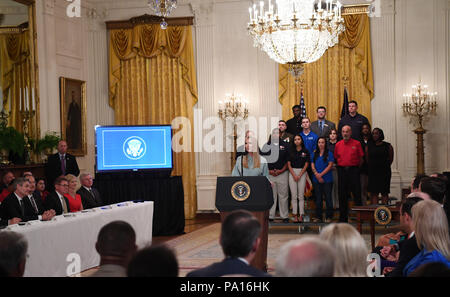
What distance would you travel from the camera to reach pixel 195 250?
869 centimetres

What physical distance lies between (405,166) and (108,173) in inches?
236

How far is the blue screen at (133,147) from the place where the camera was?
10352 millimetres

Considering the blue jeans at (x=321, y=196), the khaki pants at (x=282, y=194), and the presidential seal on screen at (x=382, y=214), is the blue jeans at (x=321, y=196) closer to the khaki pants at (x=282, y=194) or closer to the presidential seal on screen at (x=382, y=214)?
the khaki pants at (x=282, y=194)

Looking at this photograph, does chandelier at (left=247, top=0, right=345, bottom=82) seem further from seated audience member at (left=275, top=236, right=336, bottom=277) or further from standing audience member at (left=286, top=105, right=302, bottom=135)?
seated audience member at (left=275, top=236, right=336, bottom=277)

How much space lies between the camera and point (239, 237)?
9.24ft

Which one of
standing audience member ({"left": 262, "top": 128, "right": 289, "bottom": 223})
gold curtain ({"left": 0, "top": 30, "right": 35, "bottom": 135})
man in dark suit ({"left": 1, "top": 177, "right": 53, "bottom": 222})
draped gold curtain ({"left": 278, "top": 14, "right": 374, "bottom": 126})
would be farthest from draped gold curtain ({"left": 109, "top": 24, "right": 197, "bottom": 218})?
man in dark suit ({"left": 1, "top": 177, "right": 53, "bottom": 222})

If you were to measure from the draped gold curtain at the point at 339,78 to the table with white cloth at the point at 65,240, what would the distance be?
542cm

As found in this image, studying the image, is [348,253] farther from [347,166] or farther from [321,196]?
[321,196]

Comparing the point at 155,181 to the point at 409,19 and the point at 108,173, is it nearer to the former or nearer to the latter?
the point at 108,173

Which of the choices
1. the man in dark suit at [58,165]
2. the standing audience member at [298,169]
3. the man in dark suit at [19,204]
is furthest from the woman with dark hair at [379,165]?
the man in dark suit at [19,204]

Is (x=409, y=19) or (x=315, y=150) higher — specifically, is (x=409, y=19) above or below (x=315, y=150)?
above

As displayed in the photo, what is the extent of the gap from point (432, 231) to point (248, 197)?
10.4 ft

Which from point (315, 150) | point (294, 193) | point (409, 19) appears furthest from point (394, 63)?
point (294, 193)

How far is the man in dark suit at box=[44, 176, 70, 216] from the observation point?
749cm
